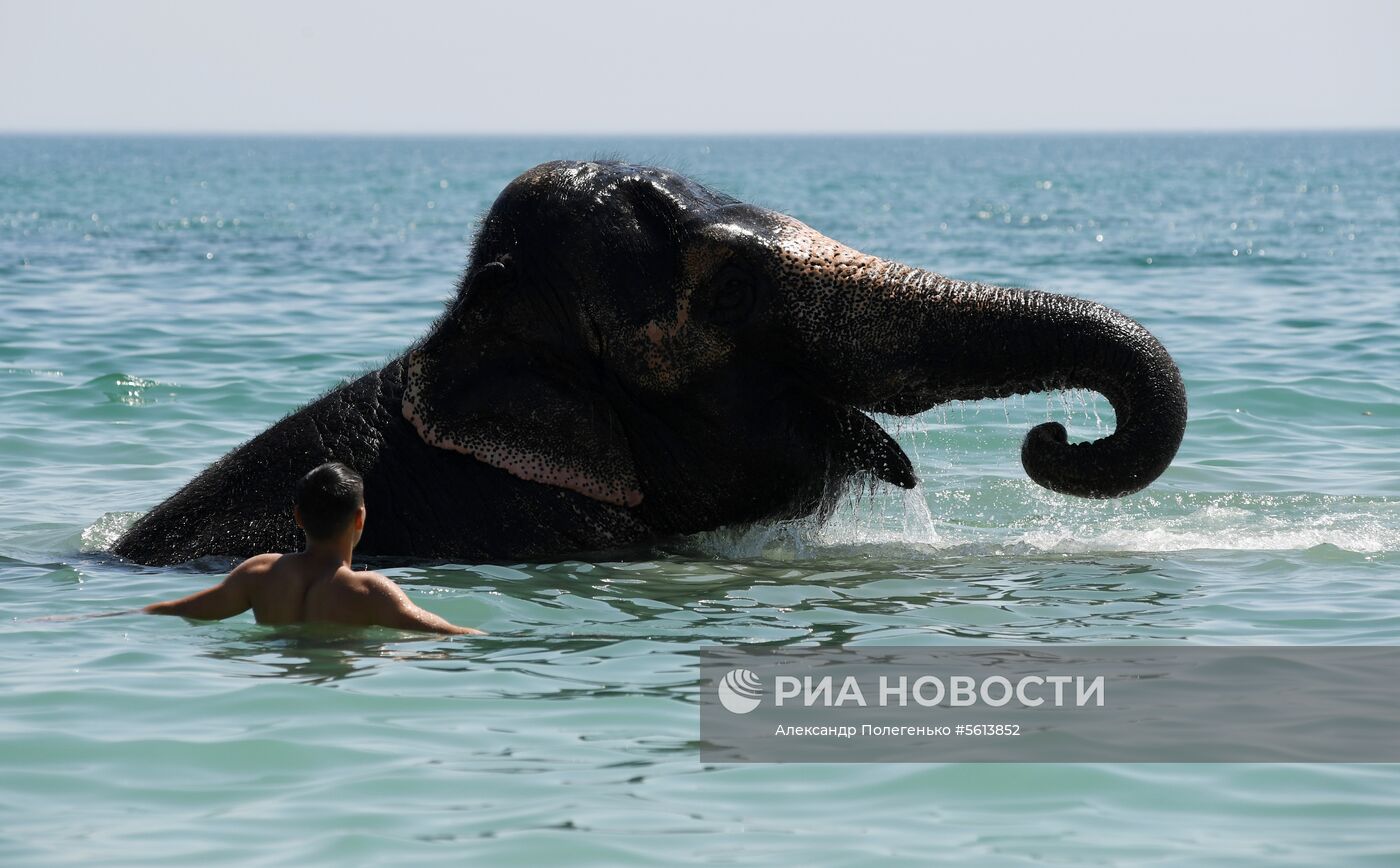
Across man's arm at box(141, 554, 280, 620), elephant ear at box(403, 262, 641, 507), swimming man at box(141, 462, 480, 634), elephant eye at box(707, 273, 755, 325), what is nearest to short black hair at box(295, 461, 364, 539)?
swimming man at box(141, 462, 480, 634)

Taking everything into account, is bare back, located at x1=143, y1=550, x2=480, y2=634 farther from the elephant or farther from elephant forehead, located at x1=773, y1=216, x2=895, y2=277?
elephant forehead, located at x1=773, y1=216, x2=895, y2=277

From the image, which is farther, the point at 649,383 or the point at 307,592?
the point at 649,383

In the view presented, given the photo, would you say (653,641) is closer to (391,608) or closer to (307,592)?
(391,608)

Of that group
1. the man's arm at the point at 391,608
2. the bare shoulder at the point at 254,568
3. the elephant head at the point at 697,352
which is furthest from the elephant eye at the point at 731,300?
the bare shoulder at the point at 254,568

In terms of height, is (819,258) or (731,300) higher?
(819,258)

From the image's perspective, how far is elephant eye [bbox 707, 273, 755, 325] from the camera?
7.91 metres

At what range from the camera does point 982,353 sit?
7.55m

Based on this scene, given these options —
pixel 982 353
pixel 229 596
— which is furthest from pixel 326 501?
pixel 982 353

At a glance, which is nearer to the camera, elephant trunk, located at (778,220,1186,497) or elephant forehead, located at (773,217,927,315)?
elephant trunk, located at (778,220,1186,497)

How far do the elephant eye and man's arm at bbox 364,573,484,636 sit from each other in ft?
5.61

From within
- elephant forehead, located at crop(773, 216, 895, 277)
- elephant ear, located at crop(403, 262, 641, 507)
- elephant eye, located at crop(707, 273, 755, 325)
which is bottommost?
elephant ear, located at crop(403, 262, 641, 507)

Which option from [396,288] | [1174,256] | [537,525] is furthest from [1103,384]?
[1174,256]

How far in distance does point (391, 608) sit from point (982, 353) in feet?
7.98

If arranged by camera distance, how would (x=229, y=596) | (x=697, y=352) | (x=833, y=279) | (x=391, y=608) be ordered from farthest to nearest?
(x=697, y=352) < (x=833, y=279) < (x=229, y=596) < (x=391, y=608)
